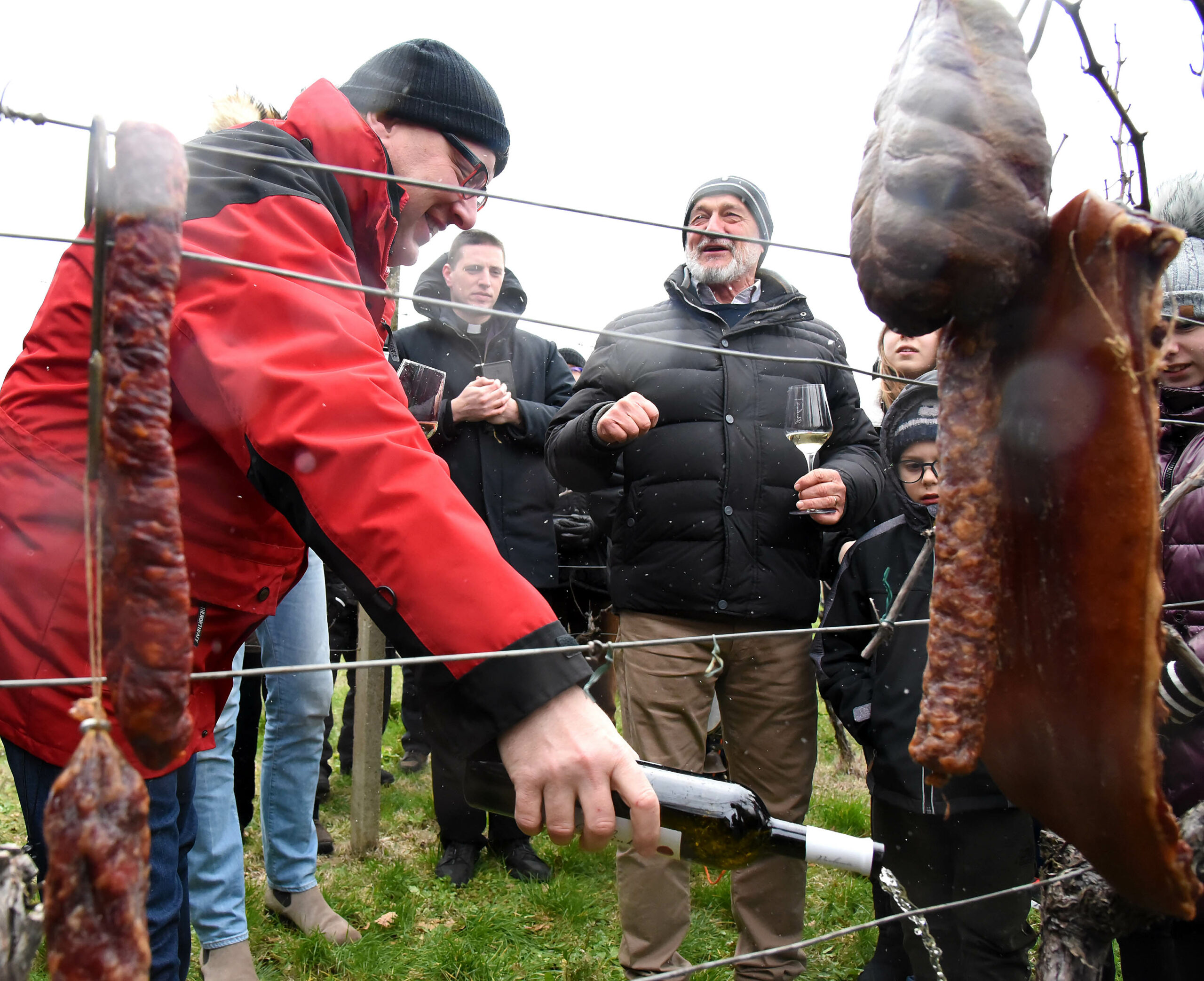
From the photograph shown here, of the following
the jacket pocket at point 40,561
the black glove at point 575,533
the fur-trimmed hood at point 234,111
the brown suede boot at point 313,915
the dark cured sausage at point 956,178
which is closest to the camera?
the dark cured sausage at point 956,178

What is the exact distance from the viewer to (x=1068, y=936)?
1.62 metres

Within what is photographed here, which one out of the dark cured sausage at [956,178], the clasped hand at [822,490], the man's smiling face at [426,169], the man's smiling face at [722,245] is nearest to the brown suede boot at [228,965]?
the man's smiling face at [426,169]

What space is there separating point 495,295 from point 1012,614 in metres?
3.32

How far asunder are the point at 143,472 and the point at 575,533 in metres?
3.69

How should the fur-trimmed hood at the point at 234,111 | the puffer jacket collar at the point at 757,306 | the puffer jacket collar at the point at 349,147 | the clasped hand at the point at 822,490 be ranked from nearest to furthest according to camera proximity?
the puffer jacket collar at the point at 349,147 < the fur-trimmed hood at the point at 234,111 < the clasped hand at the point at 822,490 < the puffer jacket collar at the point at 757,306

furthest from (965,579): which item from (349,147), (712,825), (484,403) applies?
(484,403)

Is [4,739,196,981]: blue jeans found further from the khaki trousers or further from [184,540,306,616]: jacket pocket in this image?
the khaki trousers

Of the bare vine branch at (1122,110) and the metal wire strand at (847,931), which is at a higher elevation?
the bare vine branch at (1122,110)

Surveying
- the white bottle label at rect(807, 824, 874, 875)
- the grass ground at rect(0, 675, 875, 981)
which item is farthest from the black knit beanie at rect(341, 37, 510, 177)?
the grass ground at rect(0, 675, 875, 981)

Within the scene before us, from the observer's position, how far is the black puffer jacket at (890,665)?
263 centimetres

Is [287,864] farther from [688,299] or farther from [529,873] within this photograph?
[688,299]

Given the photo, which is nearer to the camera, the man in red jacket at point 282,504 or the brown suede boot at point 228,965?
the man in red jacket at point 282,504

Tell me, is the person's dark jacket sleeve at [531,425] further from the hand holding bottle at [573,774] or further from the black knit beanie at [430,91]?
the hand holding bottle at [573,774]

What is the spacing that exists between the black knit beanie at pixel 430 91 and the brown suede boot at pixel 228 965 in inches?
100
